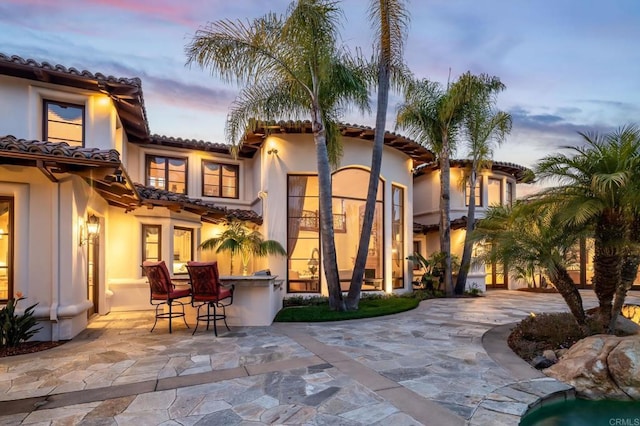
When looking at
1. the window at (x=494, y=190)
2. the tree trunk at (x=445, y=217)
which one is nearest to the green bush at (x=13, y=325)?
the tree trunk at (x=445, y=217)

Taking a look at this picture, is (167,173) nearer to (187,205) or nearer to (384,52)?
(187,205)

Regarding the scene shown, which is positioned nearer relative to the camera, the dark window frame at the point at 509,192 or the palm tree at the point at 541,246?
the palm tree at the point at 541,246

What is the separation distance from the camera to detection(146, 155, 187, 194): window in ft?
46.5

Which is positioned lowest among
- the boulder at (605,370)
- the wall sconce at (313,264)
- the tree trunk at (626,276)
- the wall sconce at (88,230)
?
the boulder at (605,370)

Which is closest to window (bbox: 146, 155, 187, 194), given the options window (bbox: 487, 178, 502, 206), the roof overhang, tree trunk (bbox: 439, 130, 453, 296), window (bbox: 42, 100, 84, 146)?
window (bbox: 42, 100, 84, 146)

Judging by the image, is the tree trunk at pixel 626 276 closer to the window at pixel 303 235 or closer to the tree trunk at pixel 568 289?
the tree trunk at pixel 568 289

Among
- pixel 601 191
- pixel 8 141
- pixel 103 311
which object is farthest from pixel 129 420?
pixel 103 311

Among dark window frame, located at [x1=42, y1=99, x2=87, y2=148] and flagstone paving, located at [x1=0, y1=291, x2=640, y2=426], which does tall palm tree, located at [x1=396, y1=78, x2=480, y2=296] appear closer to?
flagstone paving, located at [x1=0, y1=291, x2=640, y2=426]

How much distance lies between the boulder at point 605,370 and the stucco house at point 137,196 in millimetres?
7808

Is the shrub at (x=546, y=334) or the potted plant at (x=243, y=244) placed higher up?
the potted plant at (x=243, y=244)

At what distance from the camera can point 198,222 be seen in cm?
1327

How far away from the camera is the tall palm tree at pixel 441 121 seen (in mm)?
13938

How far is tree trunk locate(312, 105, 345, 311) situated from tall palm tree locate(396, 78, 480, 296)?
538cm

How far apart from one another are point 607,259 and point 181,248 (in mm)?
11880
